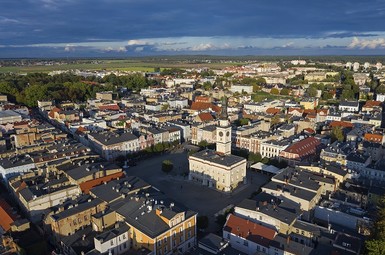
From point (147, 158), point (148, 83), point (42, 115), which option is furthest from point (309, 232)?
point (148, 83)

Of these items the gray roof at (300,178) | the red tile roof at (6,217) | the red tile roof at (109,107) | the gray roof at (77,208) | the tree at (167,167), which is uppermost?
the red tile roof at (109,107)

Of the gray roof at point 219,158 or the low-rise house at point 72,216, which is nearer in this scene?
the low-rise house at point 72,216

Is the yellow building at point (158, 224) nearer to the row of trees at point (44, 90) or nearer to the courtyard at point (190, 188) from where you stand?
the courtyard at point (190, 188)

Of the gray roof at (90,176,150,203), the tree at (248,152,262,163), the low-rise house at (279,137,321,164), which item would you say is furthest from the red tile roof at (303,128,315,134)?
the gray roof at (90,176,150,203)

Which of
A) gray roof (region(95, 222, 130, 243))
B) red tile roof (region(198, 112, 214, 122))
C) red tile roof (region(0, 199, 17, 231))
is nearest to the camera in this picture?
gray roof (region(95, 222, 130, 243))

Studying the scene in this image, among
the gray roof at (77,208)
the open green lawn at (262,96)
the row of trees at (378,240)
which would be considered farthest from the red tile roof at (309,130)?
the gray roof at (77,208)

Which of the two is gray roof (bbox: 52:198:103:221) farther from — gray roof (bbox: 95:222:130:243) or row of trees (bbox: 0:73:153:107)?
row of trees (bbox: 0:73:153:107)

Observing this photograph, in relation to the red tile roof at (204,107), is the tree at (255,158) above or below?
below
